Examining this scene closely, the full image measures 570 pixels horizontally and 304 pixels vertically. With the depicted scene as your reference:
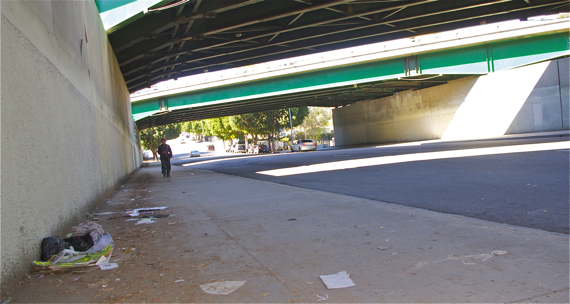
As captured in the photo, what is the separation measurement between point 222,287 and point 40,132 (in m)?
2.61

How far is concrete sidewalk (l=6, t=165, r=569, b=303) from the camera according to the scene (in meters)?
3.10

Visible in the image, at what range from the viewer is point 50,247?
13.2 ft

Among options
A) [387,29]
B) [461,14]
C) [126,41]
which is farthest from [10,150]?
[461,14]

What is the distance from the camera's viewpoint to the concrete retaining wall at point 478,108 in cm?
2630

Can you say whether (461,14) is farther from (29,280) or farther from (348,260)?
(29,280)

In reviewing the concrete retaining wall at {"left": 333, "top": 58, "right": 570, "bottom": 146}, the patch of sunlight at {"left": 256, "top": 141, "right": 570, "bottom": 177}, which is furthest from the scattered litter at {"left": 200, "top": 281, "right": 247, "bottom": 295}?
the concrete retaining wall at {"left": 333, "top": 58, "right": 570, "bottom": 146}

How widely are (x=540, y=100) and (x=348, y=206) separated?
26.2 metres

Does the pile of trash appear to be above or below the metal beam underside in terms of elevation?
below

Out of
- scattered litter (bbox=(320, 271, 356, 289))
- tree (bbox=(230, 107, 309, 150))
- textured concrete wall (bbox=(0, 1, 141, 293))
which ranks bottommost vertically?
scattered litter (bbox=(320, 271, 356, 289))

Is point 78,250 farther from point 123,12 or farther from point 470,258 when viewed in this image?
point 123,12

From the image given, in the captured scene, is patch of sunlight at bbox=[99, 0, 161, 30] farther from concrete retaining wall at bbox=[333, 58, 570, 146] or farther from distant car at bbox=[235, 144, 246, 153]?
distant car at bbox=[235, 144, 246, 153]

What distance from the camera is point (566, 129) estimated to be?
26.2 metres

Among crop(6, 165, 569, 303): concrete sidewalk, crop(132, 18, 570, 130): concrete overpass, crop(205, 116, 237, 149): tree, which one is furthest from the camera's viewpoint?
crop(205, 116, 237, 149): tree

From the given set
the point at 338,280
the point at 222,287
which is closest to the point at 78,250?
the point at 222,287
